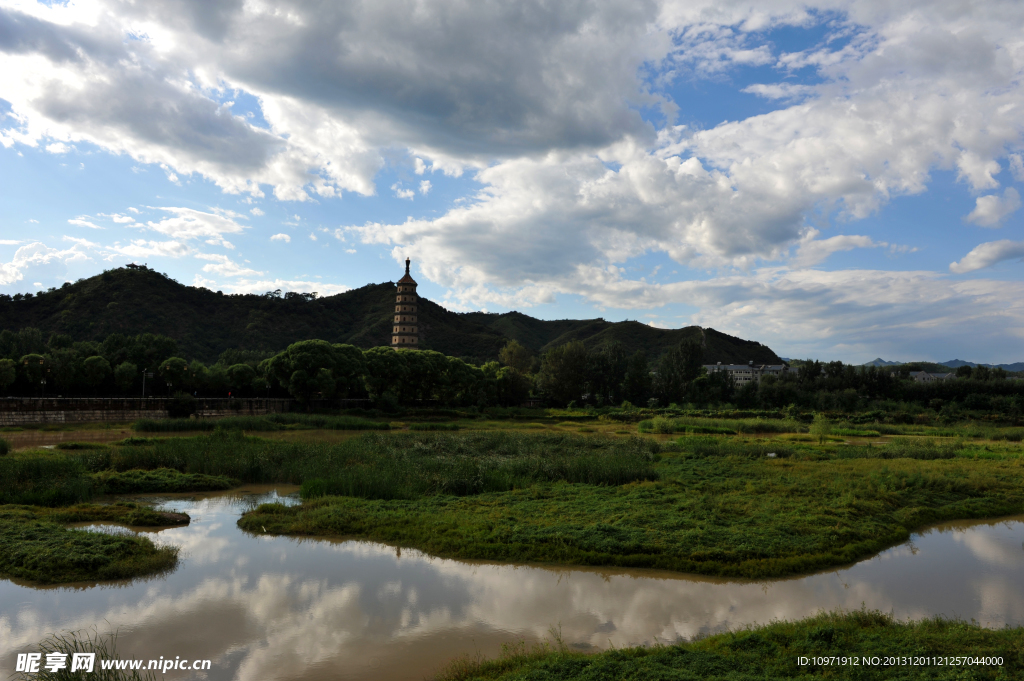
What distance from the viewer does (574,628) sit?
32.4 feet

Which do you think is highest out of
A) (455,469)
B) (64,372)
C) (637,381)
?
(637,381)

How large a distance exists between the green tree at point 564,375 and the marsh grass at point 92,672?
244 feet

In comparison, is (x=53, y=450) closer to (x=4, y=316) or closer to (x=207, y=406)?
(x=207, y=406)

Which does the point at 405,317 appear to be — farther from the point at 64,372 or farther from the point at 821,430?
the point at 821,430

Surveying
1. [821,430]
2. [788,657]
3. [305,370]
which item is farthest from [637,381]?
[788,657]

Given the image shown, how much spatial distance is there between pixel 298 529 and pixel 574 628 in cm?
866

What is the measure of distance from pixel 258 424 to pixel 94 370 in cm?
2156

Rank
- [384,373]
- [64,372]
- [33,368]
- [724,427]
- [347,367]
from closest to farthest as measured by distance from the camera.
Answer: [33,368], [724,427], [64,372], [347,367], [384,373]

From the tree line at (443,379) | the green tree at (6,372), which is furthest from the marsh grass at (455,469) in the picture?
the green tree at (6,372)

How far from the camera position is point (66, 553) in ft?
39.0

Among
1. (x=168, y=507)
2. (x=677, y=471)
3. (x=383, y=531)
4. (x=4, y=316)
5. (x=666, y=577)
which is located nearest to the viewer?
(x=666, y=577)

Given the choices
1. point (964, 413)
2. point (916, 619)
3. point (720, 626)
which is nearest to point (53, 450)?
point (720, 626)

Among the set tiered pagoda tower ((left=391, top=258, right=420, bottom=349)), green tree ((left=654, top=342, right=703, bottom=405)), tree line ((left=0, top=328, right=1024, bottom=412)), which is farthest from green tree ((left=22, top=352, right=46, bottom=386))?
green tree ((left=654, top=342, right=703, bottom=405))

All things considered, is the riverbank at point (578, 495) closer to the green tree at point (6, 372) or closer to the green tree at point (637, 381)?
the green tree at point (6, 372)
